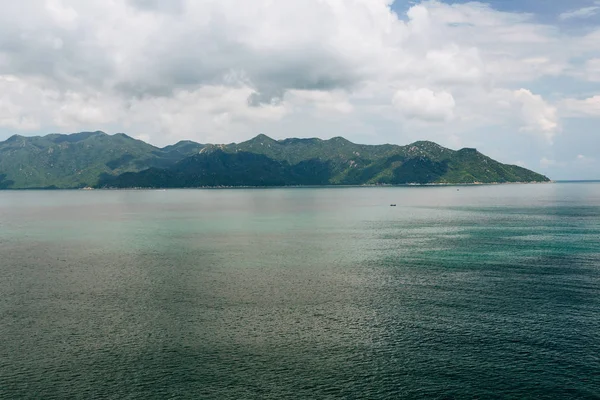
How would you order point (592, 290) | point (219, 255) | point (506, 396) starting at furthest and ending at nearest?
point (219, 255), point (592, 290), point (506, 396)

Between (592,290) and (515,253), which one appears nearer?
(592,290)

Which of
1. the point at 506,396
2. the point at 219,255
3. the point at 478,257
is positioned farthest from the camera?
the point at 219,255

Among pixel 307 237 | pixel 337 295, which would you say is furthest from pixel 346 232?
pixel 337 295

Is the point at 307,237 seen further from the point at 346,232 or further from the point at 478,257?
the point at 478,257

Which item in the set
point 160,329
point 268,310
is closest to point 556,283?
point 268,310

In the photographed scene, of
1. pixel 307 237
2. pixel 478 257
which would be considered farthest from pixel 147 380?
pixel 307 237

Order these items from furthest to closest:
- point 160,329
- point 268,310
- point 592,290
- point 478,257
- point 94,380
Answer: point 478,257 → point 592,290 → point 268,310 → point 160,329 → point 94,380

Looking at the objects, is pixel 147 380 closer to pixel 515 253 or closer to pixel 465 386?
pixel 465 386

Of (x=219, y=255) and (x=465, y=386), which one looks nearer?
(x=465, y=386)

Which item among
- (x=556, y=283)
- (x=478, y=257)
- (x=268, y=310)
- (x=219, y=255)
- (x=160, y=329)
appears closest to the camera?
(x=160, y=329)
